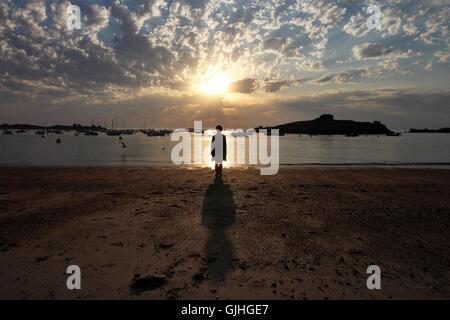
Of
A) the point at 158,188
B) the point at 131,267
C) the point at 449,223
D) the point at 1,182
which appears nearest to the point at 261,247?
the point at 131,267

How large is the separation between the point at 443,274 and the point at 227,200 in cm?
725

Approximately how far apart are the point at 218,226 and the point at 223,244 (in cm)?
138

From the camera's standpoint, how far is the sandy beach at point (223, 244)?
509 centimetres

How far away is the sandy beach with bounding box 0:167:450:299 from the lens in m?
5.09

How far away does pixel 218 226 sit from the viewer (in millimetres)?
8336

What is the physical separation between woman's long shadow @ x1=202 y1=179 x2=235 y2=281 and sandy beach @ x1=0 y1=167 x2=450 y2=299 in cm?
4

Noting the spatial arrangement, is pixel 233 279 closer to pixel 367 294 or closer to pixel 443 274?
pixel 367 294
